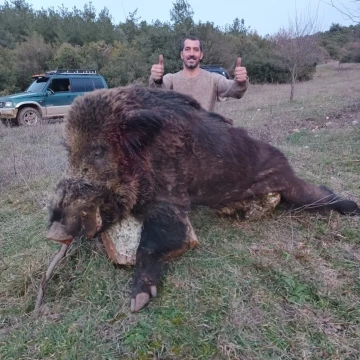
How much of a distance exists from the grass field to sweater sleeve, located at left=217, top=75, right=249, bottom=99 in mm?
1434

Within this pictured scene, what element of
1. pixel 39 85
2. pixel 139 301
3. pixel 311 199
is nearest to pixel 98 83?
pixel 39 85

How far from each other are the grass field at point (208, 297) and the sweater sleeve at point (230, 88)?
143 centimetres

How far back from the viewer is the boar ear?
278 centimetres

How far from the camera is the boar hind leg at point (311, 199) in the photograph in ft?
12.2

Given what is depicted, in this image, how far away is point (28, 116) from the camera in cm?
1423

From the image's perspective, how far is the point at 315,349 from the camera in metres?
2.29

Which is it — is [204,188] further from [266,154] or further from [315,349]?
[315,349]

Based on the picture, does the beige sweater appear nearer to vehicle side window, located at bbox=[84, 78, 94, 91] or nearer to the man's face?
the man's face

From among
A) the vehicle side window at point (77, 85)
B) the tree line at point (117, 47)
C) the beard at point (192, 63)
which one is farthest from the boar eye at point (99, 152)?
the tree line at point (117, 47)

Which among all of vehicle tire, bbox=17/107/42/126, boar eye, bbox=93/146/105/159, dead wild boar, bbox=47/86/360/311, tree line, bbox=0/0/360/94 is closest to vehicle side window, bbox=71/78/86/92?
vehicle tire, bbox=17/107/42/126

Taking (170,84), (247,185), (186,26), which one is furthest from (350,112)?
(186,26)

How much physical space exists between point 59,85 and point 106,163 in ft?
45.1

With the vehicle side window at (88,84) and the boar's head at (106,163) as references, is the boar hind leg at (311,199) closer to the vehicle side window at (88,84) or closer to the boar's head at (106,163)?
the boar's head at (106,163)

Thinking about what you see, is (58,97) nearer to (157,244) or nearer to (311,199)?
(311,199)
